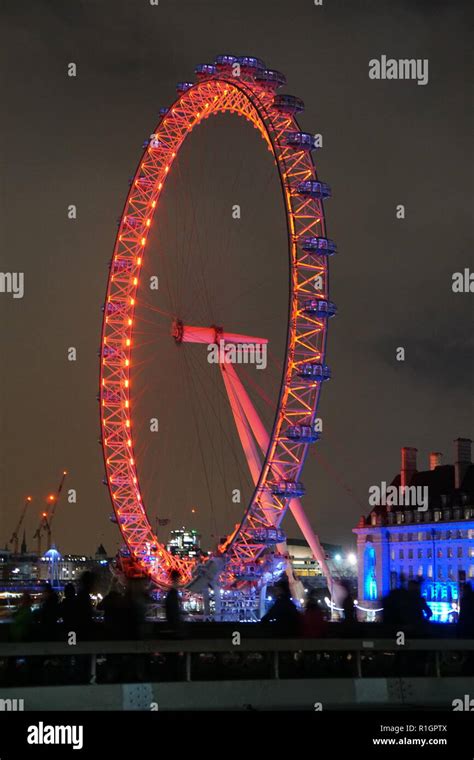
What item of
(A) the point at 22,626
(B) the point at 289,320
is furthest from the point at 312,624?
(B) the point at 289,320

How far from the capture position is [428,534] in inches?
4109

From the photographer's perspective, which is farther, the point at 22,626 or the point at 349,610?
the point at 349,610

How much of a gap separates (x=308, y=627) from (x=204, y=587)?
41673mm

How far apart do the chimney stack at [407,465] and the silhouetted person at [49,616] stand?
88.6 m

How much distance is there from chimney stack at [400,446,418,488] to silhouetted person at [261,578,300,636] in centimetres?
8826

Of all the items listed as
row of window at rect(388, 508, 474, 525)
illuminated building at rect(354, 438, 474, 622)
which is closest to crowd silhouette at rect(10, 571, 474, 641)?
illuminated building at rect(354, 438, 474, 622)

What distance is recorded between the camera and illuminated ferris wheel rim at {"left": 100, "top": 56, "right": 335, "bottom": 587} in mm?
50781

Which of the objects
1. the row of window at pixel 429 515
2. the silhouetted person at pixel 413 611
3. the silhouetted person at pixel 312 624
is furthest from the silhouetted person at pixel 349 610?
the row of window at pixel 429 515

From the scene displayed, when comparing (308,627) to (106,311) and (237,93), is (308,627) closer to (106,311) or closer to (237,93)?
(237,93)

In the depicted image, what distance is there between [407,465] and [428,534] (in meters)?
5.88

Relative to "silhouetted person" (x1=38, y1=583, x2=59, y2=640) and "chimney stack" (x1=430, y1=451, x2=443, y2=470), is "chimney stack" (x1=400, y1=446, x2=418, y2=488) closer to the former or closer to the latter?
"chimney stack" (x1=430, y1=451, x2=443, y2=470)

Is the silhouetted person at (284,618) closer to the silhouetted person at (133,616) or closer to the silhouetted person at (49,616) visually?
the silhouetted person at (133,616)

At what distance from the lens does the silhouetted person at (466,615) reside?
54.3 ft

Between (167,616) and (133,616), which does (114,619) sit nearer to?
(133,616)
